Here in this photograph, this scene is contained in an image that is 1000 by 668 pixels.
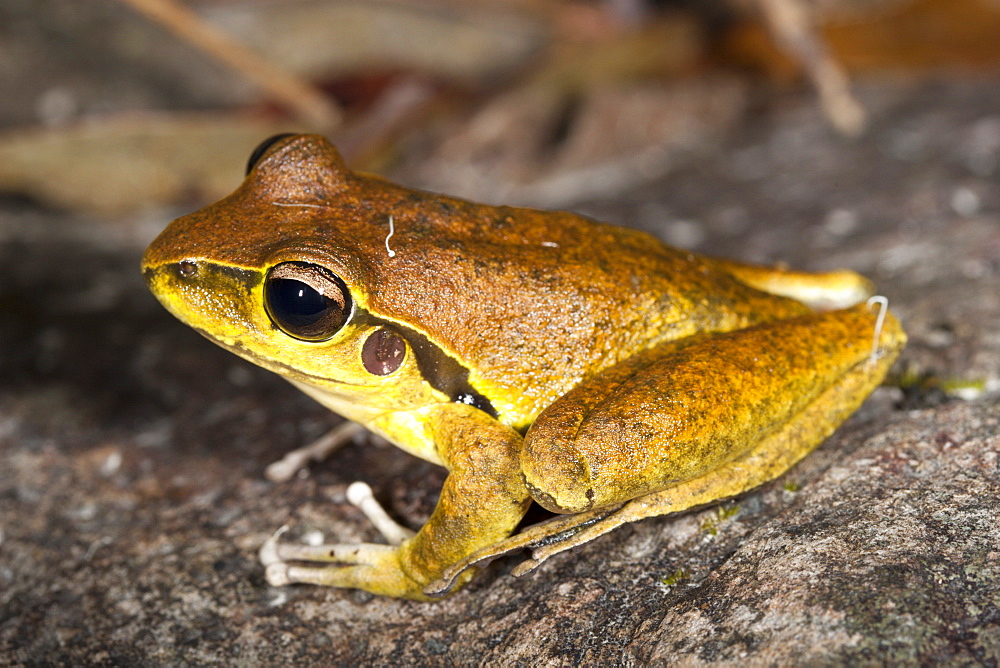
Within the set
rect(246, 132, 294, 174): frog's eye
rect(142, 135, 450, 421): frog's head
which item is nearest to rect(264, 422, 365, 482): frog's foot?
rect(142, 135, 450, 421): frog's head

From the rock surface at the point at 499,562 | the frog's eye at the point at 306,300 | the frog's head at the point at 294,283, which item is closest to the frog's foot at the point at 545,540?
the rock surface at the point at 499,562

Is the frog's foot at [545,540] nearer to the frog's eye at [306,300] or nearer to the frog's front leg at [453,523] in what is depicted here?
the frog's front leg at [453,523]

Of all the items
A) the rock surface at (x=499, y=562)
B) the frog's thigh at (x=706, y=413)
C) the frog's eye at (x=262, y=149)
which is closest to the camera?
the rock surface at (x=499, y=562)

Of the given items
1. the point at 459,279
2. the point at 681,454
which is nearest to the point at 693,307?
the point at 681,454

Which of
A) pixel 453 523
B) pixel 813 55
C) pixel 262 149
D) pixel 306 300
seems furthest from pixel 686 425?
pixel 813 55

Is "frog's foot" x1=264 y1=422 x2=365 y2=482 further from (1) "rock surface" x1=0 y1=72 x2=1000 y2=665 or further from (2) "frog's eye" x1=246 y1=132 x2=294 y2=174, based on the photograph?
(2) "frog's eye" x1=246 y1=132 x2=294 y2=174

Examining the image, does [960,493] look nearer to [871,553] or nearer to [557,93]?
[871,553]
